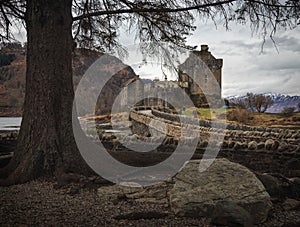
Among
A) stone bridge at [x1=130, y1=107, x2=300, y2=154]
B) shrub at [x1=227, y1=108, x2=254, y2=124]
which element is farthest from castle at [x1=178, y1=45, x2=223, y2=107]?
stone bridge at [x1=130, y1=107, x2=300, y2=154]

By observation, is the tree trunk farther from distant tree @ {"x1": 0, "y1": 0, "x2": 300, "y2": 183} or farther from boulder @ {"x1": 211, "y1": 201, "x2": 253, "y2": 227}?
boulder @ {"x1": 211, "y1": 201, "x2": 253, "y2": 227}

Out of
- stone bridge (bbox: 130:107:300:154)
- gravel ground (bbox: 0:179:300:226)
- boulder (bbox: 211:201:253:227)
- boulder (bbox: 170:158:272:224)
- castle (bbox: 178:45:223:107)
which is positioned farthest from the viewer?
castle (bbox: 178:45:223:107)

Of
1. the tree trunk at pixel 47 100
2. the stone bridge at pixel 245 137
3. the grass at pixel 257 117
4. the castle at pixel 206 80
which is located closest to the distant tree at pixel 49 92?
the tree trunk at pixel 47 100

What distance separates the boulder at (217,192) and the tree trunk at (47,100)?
90.3 inches

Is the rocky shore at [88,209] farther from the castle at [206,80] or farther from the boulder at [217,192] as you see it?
the castle at [206,80]

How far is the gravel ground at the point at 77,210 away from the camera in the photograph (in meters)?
3.50

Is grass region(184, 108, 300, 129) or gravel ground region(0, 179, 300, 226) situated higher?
grass region(184, 108, 300, 129)

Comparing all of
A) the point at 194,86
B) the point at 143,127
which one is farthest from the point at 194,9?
the point at 194,86

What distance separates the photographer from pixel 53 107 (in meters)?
5.76

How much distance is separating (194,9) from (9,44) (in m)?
5.34

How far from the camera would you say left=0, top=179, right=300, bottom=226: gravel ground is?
11.5 feet

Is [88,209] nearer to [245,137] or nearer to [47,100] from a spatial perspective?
[47,100]

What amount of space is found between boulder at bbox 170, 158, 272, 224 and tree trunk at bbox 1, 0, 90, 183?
2294 millimetres

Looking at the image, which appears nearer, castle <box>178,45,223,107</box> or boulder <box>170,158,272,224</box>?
boulder <box>170,158,272,224</box>
